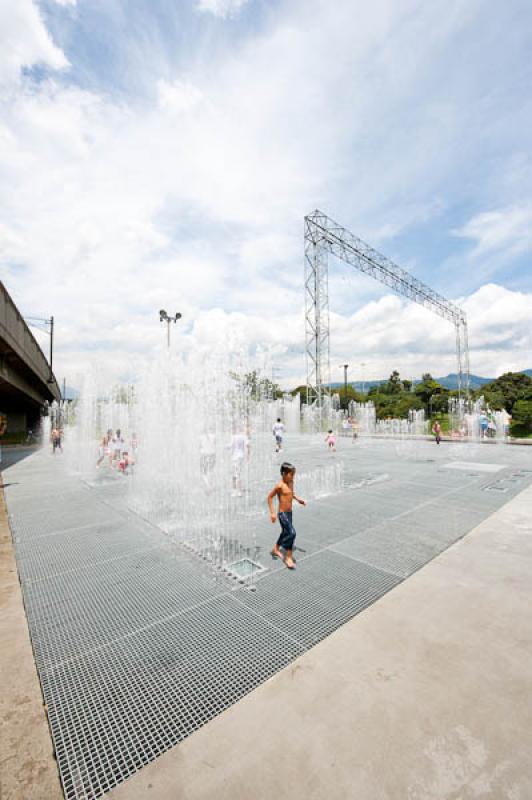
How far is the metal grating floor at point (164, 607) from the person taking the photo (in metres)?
2.46

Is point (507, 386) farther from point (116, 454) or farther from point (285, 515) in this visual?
point (285, 515)

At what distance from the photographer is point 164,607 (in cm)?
387

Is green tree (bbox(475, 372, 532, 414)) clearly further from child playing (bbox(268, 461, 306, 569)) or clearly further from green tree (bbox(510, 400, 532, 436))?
child playing (bbox(268, 461, 306, 569))

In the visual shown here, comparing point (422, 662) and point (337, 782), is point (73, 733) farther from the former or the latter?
point (422, 662)

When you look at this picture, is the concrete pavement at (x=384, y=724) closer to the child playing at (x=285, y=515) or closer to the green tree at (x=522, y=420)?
the child playing at (x=285, y=515)

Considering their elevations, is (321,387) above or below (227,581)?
above

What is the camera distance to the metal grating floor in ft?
8.07

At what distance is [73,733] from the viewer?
239cm

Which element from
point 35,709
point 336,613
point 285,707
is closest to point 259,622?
point 336,613

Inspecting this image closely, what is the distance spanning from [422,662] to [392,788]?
3.61 ft

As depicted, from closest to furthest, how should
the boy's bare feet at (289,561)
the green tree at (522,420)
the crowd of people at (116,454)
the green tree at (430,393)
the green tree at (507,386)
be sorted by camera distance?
the boy's bare feet at (289,561) → the crowd of people at (116,454) → the green tree at (522,420) → the green tree at (507,386) → the green tree at (430,393)

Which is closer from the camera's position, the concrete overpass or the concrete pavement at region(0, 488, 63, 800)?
the concrete pavement at region(0, 488, 63, 800)

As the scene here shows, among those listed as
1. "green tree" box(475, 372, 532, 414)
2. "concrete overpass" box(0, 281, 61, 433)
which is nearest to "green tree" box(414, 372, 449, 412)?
"green tree" box(475, 372, 532, 414)

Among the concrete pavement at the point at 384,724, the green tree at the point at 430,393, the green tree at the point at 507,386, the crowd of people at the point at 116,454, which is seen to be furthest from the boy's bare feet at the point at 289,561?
the green tree at the point at 430,393
